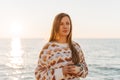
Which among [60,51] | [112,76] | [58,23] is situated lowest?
[112,76]

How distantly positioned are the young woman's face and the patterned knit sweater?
0.14 metres

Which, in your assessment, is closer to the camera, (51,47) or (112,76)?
(51,47)

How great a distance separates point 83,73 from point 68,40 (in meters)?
0.36

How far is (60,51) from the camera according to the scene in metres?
3.62

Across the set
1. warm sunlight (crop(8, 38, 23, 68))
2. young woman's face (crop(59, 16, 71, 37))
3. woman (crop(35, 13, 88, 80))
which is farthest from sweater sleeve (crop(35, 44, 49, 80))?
warm sunlight (crop(8, 38, 23, 68))

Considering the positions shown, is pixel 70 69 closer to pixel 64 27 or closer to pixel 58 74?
pixel 58 74

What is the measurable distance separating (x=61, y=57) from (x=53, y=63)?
0.10 metres

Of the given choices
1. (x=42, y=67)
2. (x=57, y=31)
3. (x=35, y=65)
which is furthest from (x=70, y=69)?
(x=35, y=65)

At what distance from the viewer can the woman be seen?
11.6ft

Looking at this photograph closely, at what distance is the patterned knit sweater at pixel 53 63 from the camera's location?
3535 mm

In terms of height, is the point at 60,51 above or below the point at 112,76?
above

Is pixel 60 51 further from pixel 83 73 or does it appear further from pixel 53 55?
pixel 83 73

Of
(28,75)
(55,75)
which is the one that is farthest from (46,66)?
(28,75)

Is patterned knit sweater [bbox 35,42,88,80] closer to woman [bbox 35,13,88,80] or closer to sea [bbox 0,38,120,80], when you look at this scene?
woman [bbox 35,13,88,80]
